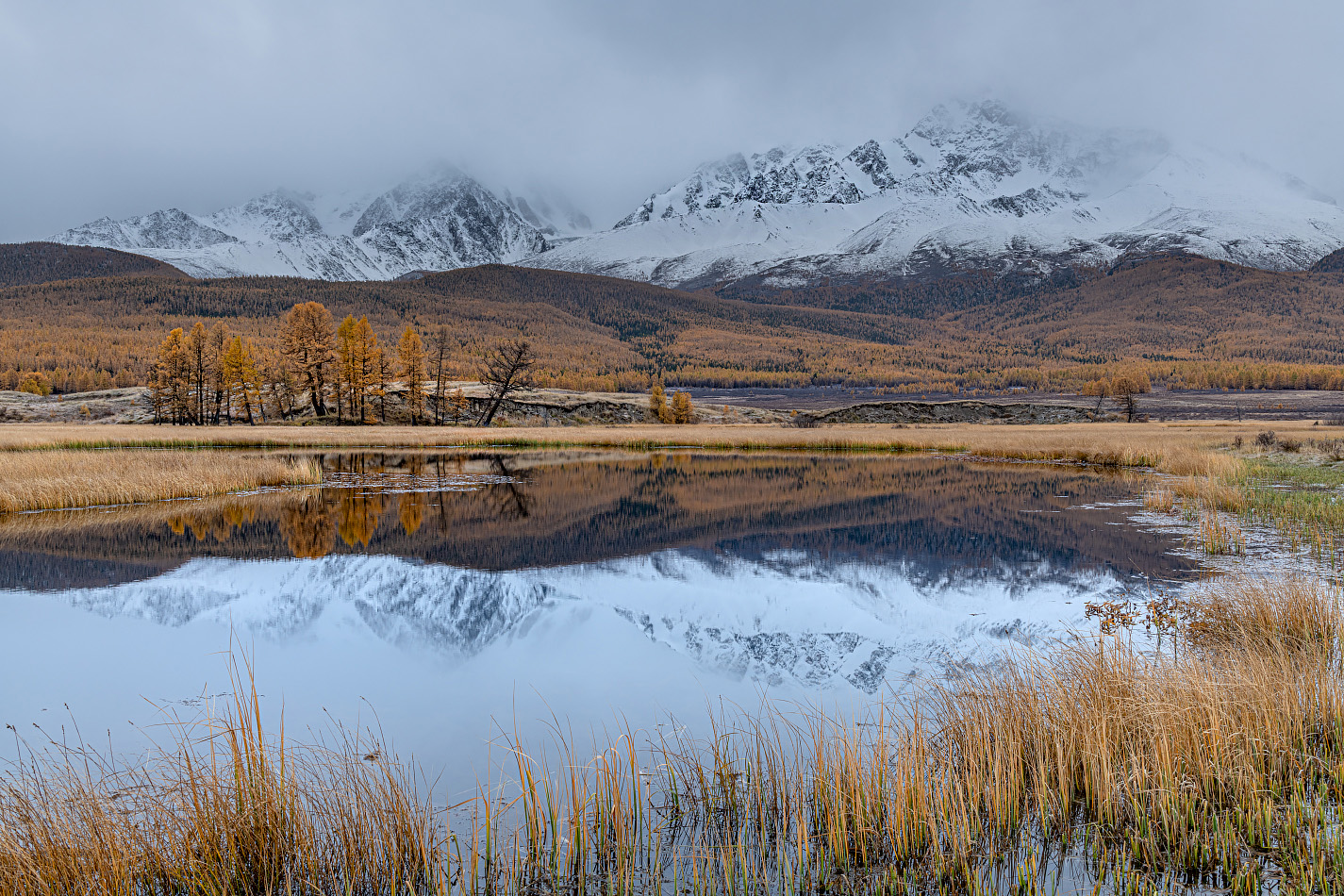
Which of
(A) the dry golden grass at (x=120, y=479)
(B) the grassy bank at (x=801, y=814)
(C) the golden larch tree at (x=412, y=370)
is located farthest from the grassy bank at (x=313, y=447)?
(B) the grassy bank at (x=801, y=814)

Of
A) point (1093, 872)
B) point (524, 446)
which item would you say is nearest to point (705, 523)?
point (1093, 872)

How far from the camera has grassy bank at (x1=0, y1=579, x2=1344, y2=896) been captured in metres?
3.91

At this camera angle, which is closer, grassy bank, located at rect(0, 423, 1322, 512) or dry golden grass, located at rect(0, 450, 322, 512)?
dry golden grass, located at rect(0, 450, 322, 512)

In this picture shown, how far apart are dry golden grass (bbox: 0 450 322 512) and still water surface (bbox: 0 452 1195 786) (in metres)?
1.39

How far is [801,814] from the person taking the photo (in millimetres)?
4480

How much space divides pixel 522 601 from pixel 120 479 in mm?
16890

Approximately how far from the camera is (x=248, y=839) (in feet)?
13.3

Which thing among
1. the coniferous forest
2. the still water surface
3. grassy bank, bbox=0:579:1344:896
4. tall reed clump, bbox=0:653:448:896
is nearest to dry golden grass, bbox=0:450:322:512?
the still water surface

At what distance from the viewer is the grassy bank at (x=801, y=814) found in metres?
3.91

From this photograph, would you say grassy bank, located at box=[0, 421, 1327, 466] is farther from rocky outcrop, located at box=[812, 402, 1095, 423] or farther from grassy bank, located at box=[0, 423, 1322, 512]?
rocky outcrop, located at box=[812, 402, 1095, 423]

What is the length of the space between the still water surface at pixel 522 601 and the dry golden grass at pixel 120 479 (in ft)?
4.56

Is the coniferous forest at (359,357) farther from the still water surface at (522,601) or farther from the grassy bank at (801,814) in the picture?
the grassy bank at (801,814)

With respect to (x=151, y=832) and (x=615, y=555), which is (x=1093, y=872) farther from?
(x=615, y=555)

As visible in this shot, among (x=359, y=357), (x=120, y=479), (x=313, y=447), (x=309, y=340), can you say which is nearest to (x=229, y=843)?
(x=120, y=479)
